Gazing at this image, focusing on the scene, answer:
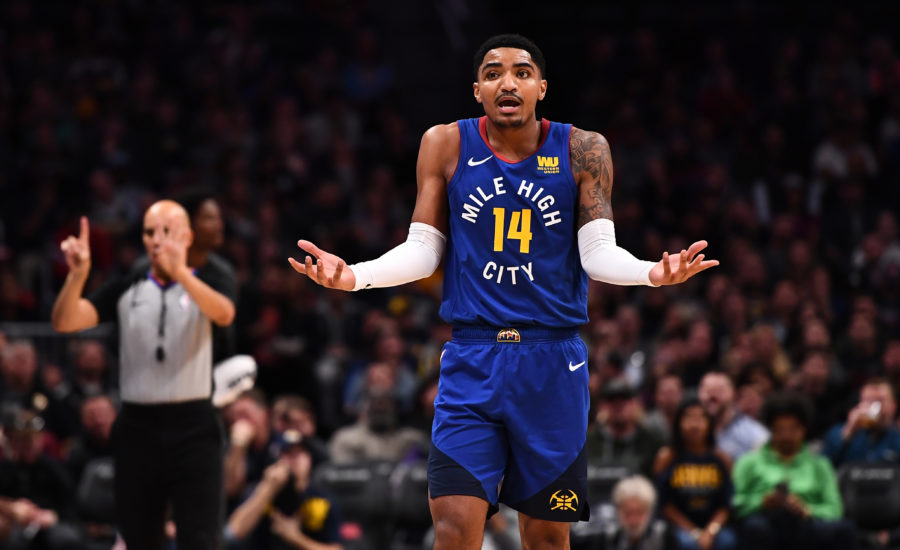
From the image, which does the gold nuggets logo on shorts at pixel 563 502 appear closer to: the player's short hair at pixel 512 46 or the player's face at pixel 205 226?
the player's short hair at pixel 512 46

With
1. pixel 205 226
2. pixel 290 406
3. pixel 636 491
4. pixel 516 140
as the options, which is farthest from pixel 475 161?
pixel 290 406

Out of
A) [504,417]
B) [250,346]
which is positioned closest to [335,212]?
[250,346]

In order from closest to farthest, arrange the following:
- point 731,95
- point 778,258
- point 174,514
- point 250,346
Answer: point 174,514 < point 250,346 < point 778,258 < point 731,95

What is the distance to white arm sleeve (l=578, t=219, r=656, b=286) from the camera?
459cm

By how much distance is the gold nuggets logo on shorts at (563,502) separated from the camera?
4.70 metres

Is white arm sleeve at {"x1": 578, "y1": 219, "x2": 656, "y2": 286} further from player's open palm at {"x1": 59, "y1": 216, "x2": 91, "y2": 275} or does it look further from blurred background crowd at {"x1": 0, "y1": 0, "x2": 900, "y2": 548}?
blurred background crowd at {"x1": 0, "y1": 0, "x2": 900, "y2": 548}

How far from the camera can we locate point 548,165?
4.88 m

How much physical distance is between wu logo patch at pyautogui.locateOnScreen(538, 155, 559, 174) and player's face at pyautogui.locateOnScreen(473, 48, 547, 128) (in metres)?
0.17

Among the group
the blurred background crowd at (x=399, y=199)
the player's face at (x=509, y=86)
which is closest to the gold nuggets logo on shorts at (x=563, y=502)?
the player's face at (x=509, y=86)

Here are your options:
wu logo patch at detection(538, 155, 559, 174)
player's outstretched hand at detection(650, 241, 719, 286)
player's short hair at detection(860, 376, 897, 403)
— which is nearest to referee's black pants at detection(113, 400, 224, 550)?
wu logo patch at detection(538, 155, 559, 174)

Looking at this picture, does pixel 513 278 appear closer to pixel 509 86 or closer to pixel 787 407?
pixel 509 86

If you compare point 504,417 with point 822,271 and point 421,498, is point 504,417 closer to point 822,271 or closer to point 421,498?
point 421,498

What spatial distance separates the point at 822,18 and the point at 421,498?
31.6ft

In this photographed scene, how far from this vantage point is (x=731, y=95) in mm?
14750
